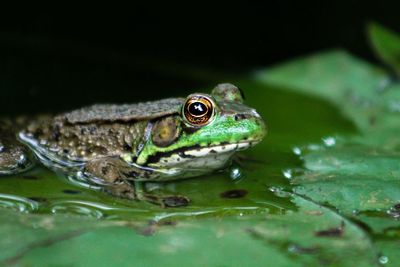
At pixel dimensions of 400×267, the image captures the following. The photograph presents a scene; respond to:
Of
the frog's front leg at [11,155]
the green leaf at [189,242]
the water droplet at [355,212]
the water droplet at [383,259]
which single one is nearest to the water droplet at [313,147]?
the water droplet at [355,212]

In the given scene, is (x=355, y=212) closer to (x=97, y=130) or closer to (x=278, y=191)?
(x=278, y=191)

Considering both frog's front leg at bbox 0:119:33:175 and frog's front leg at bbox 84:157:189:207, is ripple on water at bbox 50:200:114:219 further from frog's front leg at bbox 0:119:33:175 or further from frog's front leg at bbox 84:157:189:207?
frog's front leg at bbox 0:119:33:175

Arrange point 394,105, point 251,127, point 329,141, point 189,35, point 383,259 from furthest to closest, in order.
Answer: point 189,35
point 394,105
point 329,141
point 251,127
point 383,259

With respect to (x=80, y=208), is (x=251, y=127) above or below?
above

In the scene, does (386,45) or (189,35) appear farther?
(189,35)

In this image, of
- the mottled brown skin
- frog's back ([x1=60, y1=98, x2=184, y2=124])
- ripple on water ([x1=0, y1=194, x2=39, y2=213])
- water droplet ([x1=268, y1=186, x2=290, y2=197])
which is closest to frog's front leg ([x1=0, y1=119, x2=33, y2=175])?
the mottled brown skin

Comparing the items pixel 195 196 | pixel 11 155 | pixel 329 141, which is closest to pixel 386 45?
pixel 329 141
